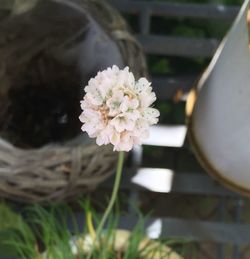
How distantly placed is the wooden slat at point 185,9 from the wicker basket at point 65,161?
17cm

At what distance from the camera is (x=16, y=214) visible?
34.7 inches

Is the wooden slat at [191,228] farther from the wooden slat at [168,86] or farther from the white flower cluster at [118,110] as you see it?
the white flower cluster at [118,110]

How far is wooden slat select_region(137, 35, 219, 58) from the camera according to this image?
1016mm

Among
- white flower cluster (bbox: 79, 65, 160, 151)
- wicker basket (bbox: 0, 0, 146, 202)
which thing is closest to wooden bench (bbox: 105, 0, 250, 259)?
wicker basket (bbox: 0, 0, 146, 202)

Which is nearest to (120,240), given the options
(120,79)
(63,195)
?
(63,195)

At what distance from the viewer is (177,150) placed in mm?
1071

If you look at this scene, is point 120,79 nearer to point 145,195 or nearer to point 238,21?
point 238,21

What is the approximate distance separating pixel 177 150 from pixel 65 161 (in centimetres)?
32

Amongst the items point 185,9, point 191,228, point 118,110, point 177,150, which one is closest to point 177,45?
point 185,9

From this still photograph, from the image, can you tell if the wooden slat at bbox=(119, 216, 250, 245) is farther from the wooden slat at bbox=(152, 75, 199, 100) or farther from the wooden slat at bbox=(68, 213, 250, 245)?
the wooden slat at bbox=(152, 75, 199, 100)

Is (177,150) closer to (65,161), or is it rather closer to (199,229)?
(199,229)

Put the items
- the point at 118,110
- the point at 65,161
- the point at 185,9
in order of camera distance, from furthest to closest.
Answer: the point at 185,9 → the point at 65,161 → the point at 118,110

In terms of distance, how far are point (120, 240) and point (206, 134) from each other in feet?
0.69

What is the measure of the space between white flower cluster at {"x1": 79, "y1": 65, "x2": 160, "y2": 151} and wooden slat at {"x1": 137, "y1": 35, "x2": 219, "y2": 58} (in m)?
0.48
